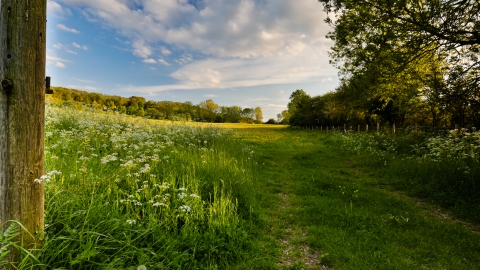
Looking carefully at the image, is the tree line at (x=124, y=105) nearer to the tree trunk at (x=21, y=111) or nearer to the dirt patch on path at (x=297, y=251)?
the tree trunk at (x=21, y=111)

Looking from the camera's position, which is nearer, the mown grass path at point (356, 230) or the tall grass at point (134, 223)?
the tall grass at point (134, 223)

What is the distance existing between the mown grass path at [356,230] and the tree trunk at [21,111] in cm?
322

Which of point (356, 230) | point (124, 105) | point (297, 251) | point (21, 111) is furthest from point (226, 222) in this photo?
point (124, 105)

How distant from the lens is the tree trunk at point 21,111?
2.21 metres

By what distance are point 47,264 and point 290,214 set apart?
15.0ft

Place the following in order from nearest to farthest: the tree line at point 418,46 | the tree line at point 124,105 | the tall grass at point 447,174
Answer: the tall grass at point 447,174
the tree line at point 418,46
the tree line at point 124,105

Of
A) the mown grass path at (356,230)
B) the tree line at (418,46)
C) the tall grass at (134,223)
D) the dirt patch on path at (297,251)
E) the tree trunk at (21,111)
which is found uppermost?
the tree line at (418,46)

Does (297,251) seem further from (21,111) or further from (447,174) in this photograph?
(447,174)

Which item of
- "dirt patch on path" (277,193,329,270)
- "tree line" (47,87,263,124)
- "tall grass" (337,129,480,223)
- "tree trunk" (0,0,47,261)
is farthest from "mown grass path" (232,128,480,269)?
"tree line" (47,87,263,124)

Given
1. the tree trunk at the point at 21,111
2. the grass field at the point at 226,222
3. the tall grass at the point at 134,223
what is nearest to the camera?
the tree trunk at the point at 21,111

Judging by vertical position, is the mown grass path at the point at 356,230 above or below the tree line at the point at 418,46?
below

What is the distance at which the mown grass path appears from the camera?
3.88 meters

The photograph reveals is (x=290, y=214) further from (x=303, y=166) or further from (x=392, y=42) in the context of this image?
(x=392, y=42)

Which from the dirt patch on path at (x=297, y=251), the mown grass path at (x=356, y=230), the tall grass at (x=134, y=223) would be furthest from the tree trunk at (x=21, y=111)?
the dirt patch on path at (x=297, y=251)
